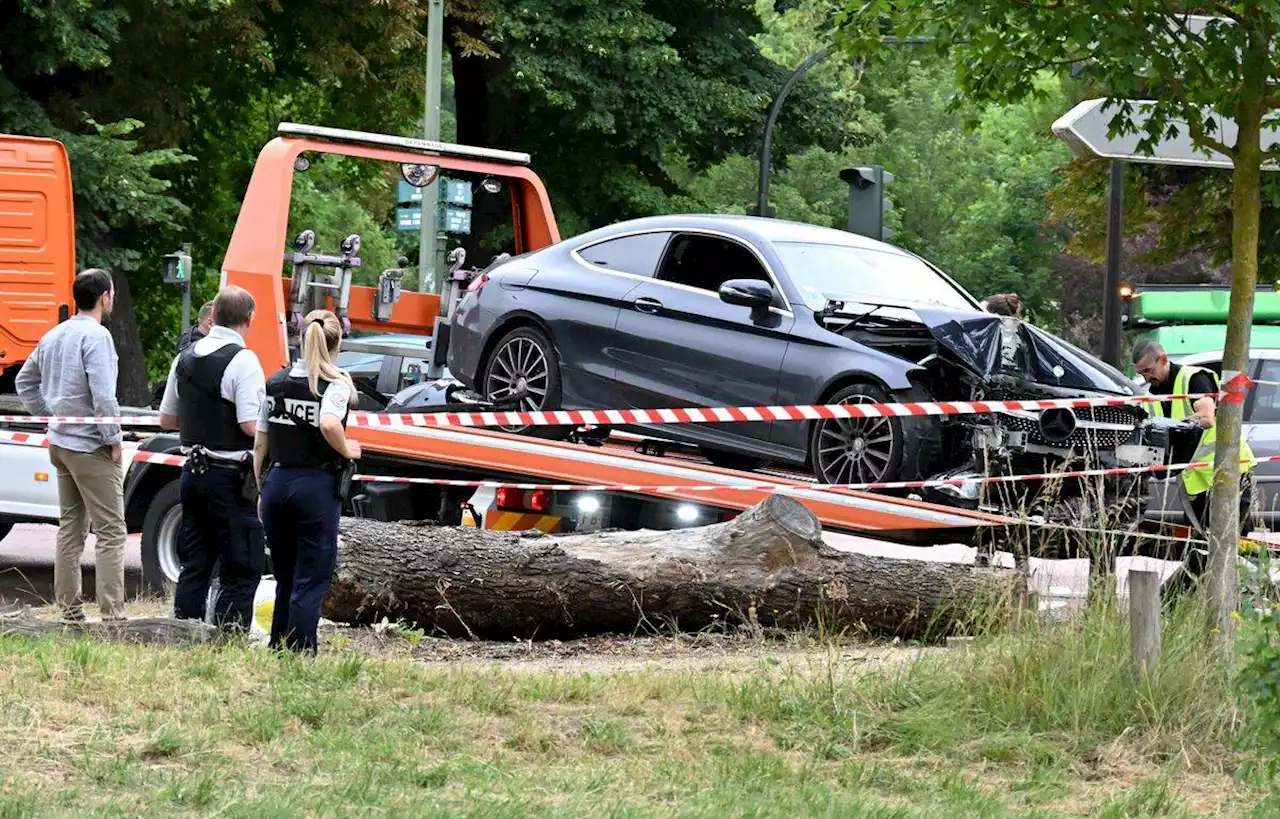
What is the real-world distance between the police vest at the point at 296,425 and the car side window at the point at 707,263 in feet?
11.1

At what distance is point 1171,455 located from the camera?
32.1 feet

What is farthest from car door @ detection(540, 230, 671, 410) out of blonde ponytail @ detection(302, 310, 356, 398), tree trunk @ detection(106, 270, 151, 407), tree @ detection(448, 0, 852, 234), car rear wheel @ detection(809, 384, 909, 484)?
tree trunk @ detection(106, 270, 151, 407)

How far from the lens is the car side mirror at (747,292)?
10117 millimetres

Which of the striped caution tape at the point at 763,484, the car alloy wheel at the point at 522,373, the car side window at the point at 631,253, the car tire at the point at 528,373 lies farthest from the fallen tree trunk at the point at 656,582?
the car side window at the point at 631,253

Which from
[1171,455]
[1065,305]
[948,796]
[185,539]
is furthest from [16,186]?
[1065,305]

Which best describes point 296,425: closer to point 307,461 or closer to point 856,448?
point 307,461

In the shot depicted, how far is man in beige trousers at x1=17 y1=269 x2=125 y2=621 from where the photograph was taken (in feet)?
31.0

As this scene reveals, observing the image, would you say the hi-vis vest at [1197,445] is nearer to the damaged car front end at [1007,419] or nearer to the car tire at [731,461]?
the damaged car front end at [1007,419]

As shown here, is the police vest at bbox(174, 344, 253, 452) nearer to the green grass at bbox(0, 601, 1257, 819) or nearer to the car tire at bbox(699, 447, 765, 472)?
the green grass at bbox(0, 601, 1257, 819)

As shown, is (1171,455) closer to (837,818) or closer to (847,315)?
(847,315)

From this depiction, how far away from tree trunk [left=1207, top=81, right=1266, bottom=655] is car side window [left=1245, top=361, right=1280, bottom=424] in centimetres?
748

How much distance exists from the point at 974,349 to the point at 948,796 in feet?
13.6

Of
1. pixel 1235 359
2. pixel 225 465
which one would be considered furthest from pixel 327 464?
pixel 1235 359

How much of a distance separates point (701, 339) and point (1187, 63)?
3.73m
